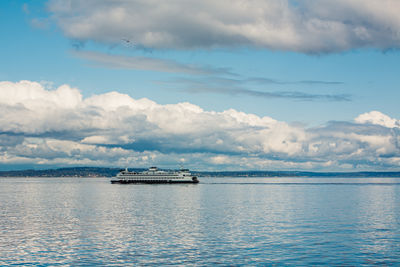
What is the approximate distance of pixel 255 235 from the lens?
70312 millimetres

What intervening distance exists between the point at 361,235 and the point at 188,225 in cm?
3207

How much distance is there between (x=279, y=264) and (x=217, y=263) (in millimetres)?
7333

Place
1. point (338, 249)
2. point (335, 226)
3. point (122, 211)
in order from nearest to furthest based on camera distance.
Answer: point (338, 249), point (335, 226), point (122, 211)

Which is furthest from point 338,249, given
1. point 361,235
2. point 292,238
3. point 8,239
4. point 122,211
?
point 122,211

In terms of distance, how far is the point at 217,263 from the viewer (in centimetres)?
5019

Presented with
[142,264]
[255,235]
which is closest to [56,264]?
[142,264]

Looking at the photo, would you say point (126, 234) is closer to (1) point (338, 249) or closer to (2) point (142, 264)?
(2) point (142, 264)

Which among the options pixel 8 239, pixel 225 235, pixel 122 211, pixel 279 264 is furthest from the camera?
pixel 122 211

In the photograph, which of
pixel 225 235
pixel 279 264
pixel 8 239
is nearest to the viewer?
pixel 279 264

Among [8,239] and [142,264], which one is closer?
[142,264]

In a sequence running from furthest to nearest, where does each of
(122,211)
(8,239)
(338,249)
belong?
(122,211)
(8,239)
(338,249)

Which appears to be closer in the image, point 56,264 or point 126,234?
point 56,264

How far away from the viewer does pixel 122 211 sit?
11131 centimetres

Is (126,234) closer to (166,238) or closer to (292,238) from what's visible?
(166,238)
